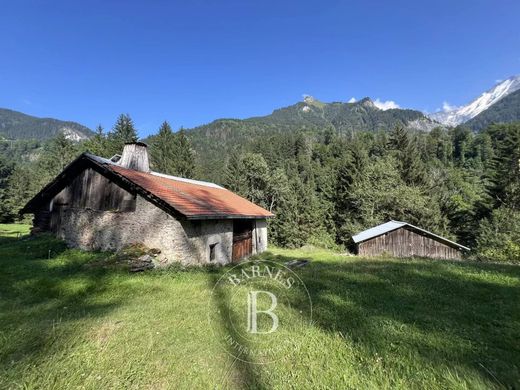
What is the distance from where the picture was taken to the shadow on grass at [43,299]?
4.93 m

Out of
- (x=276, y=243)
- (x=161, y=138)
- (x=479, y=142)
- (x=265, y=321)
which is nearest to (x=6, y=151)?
(x=161, y=138)

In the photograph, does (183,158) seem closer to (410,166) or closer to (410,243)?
(410,166)

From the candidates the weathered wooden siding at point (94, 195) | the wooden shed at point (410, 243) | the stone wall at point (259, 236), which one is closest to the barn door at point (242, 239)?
the stone wall at point (259, 236)

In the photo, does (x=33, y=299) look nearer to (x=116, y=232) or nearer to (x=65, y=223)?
(x=116, y=232)

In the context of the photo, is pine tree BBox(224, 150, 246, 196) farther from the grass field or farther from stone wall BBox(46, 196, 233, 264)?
the grass field

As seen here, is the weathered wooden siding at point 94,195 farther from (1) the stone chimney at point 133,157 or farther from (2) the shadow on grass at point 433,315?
(2) the shadow on grass at point 433,315

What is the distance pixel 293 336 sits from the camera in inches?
199

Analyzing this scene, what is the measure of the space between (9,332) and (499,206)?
1923 inches

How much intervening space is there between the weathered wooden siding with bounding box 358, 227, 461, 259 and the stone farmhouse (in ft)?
46.6

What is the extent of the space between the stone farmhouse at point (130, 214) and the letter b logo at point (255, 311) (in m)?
5.61

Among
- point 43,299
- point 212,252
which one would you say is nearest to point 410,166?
point 212,252

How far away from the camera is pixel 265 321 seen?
5840 mm

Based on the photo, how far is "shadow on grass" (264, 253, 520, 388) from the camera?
4227mm

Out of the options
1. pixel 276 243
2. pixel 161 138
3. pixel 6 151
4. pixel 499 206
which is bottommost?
pixel 276 243
